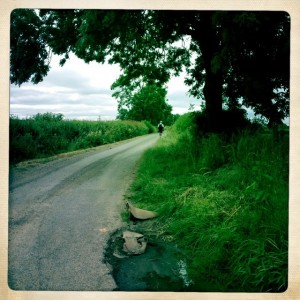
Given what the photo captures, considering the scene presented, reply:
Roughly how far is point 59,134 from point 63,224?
16.5 ft

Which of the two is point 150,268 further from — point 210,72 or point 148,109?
point 210,72

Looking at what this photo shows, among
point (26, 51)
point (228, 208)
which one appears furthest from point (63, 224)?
point (26, 51)

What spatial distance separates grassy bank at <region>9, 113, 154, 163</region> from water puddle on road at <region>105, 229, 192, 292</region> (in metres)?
2.76

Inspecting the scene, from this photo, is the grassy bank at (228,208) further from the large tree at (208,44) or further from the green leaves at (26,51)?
the green leaves at (26,51)

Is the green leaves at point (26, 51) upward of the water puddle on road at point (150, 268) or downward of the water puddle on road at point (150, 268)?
upward

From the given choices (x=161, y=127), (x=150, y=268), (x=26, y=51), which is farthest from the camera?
(x=161, y=127)

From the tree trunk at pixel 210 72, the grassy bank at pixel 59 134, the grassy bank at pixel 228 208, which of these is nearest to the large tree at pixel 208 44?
the tree trunk at pixel 210 72

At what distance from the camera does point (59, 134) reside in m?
7.91

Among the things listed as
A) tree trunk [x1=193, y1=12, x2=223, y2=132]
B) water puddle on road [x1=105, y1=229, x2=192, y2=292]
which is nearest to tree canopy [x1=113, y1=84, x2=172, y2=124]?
tree trunk [x1=193, y1=12, x2=223, y2=132]

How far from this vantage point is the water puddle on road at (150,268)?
7.86 feet

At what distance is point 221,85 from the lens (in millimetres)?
4840

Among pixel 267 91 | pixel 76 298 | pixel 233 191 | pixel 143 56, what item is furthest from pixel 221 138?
pixel 76 298

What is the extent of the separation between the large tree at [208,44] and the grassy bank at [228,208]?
0.72 meters

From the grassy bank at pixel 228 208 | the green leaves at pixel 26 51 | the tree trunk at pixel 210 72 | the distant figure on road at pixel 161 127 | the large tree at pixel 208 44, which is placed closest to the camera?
the grassy bank at pixel 228 208
